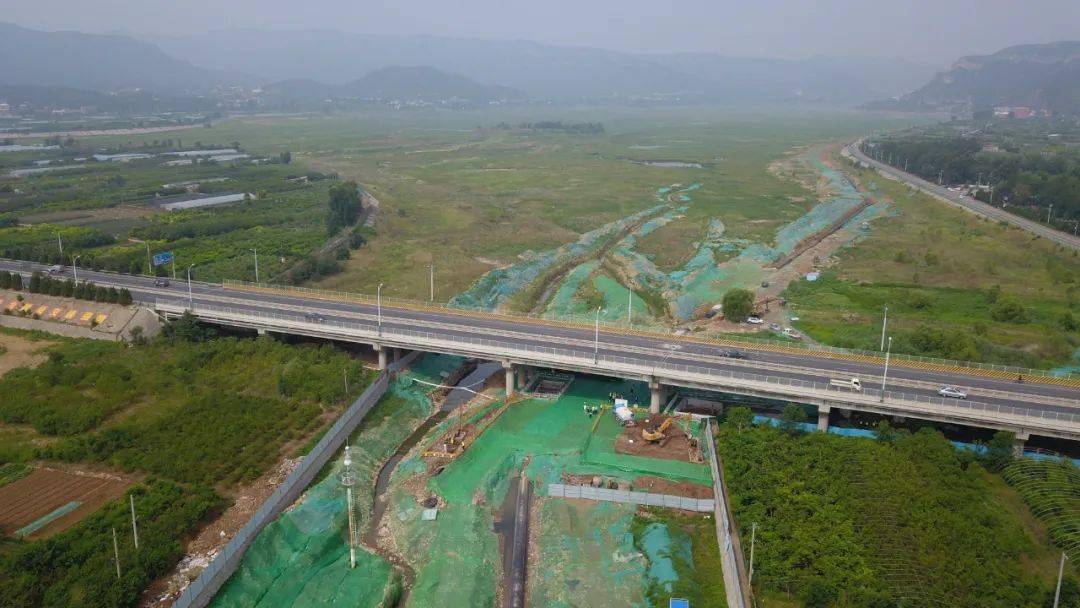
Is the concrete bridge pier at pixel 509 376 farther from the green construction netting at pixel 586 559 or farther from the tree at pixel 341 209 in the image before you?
the tree at pixel 341 209

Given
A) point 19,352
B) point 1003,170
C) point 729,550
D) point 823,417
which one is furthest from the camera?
point 1003,170

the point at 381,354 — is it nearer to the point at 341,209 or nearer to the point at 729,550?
the point at 729,550

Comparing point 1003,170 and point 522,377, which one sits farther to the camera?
point 1003,170

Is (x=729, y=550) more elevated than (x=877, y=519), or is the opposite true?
(x=877, y=519)

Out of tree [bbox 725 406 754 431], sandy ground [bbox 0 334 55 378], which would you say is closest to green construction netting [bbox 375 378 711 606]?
tree [bbox 725 406 754 431]

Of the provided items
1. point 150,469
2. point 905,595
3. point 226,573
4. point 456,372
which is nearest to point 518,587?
point 226,573

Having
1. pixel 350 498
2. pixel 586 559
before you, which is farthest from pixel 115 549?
pixel 586 559
